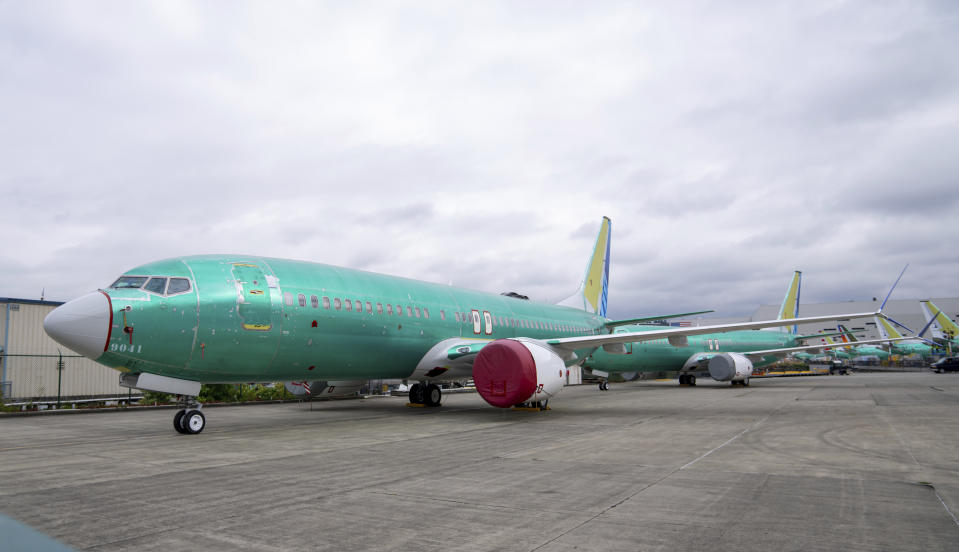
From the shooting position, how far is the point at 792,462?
25.3ft

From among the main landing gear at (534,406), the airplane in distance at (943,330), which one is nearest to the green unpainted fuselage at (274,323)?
the main landing gear at (534,406)

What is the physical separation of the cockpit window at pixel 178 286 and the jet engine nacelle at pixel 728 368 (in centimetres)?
2896

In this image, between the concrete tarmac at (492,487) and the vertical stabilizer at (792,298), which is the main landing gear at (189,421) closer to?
the concrete tarmac at (492,487)

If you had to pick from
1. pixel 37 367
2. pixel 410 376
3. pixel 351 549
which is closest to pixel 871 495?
pixel 351 549

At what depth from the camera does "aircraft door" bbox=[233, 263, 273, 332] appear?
37.8ft

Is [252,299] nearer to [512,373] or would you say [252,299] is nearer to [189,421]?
[189,421]

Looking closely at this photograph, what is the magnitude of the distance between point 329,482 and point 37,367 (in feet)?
64.3

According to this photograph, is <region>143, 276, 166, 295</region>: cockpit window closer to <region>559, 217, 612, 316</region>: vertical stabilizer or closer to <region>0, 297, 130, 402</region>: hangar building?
<region>0, 297, 130, 402</region>: hangar building

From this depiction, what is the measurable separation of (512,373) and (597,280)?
17047 mm

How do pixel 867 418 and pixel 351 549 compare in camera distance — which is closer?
pixel 351 549

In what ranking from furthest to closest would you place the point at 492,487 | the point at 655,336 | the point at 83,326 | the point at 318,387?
1. the point at 318,387
2. the point at 655,336
3. the point at 83,326
4. the point at 492,487

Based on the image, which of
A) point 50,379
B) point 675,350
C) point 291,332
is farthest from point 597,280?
point 50,379

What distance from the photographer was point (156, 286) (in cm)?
1079

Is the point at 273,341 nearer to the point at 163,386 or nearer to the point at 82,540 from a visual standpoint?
the point at 163,386
